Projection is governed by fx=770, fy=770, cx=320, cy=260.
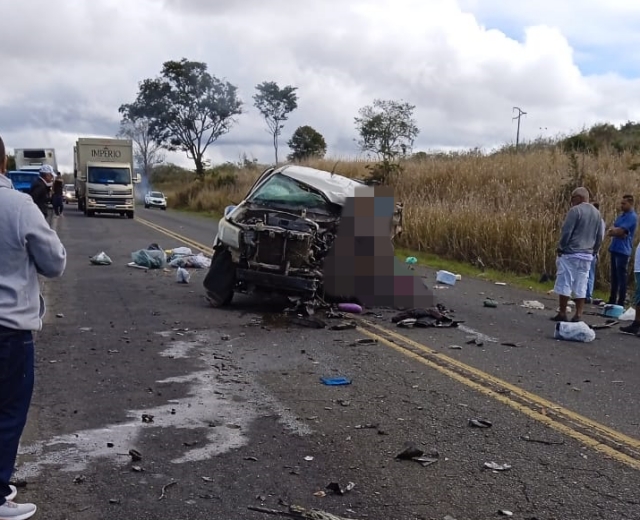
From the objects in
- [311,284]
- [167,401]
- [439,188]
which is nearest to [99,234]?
[439,188]

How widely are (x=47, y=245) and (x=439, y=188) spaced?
21668 millimetres

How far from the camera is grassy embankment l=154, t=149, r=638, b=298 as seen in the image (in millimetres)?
17203

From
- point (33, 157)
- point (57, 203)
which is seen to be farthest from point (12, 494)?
point (33, 157)

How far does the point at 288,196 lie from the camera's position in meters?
10.8

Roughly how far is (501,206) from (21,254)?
17.2m

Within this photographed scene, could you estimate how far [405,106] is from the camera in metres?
38.8

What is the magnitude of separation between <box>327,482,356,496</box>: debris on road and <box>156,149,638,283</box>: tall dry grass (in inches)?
401

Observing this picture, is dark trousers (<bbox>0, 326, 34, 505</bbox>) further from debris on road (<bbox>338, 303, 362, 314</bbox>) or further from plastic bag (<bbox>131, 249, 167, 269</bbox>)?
plastic bag (<bbox>131, 249, 167, 269</bbox>)

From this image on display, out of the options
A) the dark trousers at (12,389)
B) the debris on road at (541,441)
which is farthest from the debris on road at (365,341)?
the dark trousers at (12,389)

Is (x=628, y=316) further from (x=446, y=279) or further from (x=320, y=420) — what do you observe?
(x=320, y=420)

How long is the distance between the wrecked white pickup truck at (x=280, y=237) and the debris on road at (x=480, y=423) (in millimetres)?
4562

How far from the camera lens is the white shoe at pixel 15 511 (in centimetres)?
390

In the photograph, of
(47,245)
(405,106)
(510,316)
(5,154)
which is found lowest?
(510,316)

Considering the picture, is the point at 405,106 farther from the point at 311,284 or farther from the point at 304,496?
the point at 304,496
